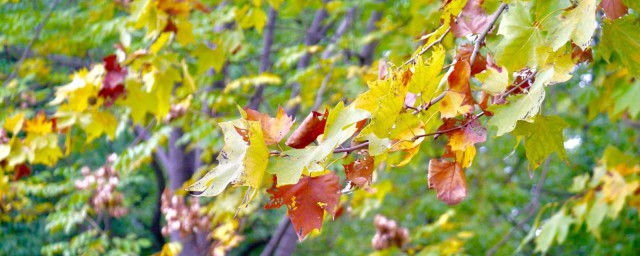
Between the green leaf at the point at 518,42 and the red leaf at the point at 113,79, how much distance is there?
97 cm

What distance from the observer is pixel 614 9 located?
715mm

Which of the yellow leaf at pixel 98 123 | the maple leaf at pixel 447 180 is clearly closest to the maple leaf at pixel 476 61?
the maple leaf at pixel 447 180

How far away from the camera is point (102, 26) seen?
2.94 metres

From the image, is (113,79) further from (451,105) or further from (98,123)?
(451,105)

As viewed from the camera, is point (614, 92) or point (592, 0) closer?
point (592, 0)

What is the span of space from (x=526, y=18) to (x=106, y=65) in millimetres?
Answer: 1000

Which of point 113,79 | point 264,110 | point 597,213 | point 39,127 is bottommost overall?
point 264,110

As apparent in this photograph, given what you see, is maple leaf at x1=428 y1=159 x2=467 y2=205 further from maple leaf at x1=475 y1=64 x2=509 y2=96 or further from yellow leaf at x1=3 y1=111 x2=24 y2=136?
yellow leaf at x1=3 y1=111 x2=24 y2=136

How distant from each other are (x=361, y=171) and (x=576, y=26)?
260 mm

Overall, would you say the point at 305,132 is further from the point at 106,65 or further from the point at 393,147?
the point at 106,65

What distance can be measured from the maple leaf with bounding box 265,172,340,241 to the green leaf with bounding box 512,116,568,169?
8.8 inches

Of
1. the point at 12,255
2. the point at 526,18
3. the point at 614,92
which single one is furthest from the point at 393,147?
the point at 12,255

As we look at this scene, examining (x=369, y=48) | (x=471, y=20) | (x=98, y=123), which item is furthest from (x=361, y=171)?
(x=369, y=48)

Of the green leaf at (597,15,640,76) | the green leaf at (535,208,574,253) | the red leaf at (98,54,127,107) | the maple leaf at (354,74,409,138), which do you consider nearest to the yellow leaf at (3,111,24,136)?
the red leaf at (98,54,127,107)
